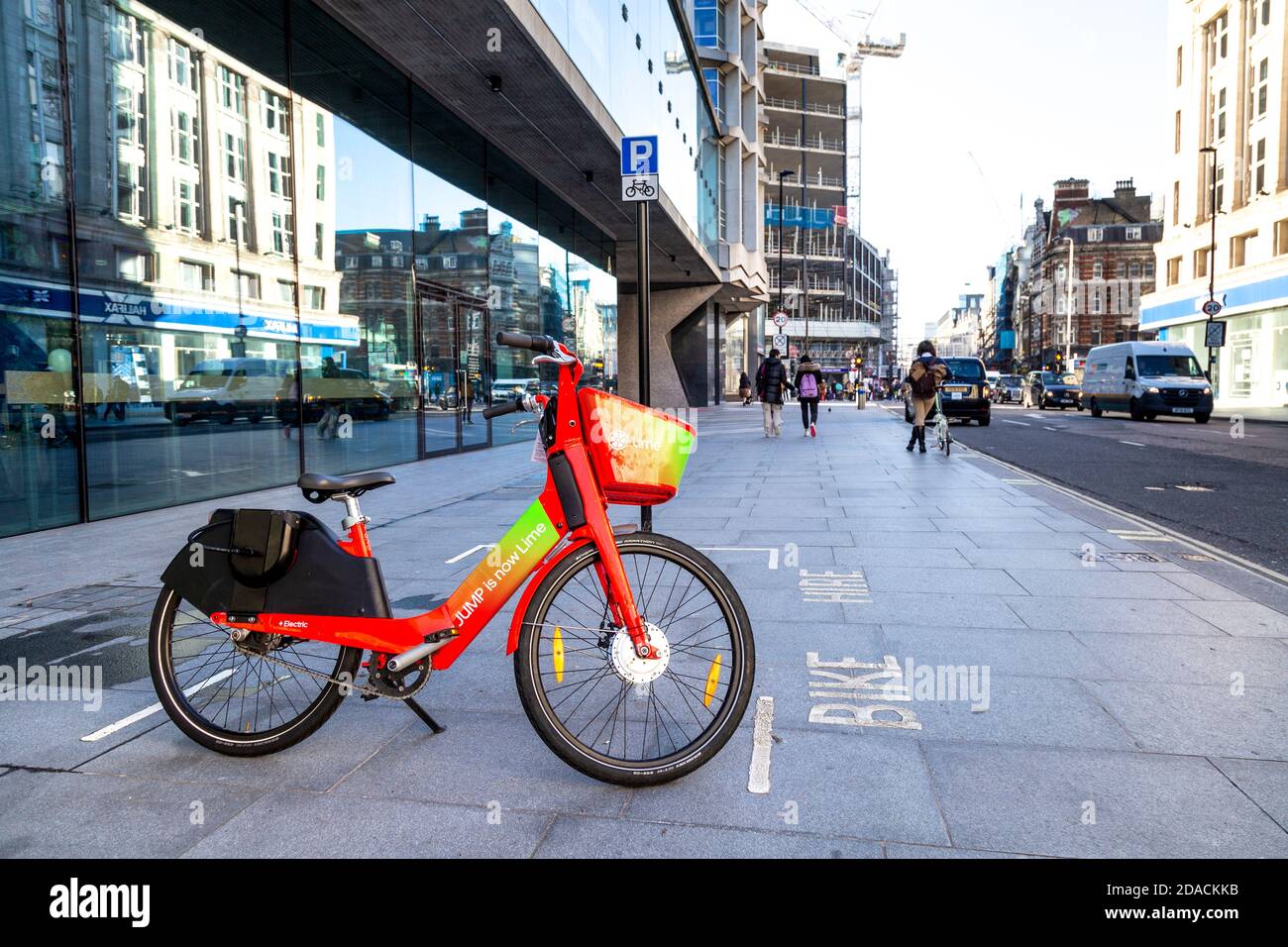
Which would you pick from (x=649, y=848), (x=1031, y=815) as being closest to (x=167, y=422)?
(x=649, y=848)

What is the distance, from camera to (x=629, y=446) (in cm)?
288

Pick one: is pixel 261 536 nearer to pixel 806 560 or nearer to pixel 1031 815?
pixel 1031 815

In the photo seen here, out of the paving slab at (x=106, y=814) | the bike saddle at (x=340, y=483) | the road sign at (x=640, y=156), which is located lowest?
the paving slab at (x=106, y=814)

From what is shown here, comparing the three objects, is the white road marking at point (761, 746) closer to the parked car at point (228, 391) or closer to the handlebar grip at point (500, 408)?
the handlebar grip at point (500, 408)

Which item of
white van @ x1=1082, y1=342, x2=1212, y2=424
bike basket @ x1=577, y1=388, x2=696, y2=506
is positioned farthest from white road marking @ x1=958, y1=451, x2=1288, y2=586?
white van @ x1=1082, y1=342, x2=1212, y2=424

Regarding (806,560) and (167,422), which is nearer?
(806,560)

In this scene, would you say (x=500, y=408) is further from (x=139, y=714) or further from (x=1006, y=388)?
(x=1006, y=388)

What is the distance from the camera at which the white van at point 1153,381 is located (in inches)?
1052

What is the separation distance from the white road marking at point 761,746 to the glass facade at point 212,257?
2.20 meters

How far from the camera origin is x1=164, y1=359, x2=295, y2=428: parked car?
31.3ft

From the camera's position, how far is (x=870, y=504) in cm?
954

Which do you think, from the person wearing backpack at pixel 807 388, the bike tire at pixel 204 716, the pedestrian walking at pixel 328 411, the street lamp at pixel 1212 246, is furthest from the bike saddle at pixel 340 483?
the street lamp at pixel 1212 246
